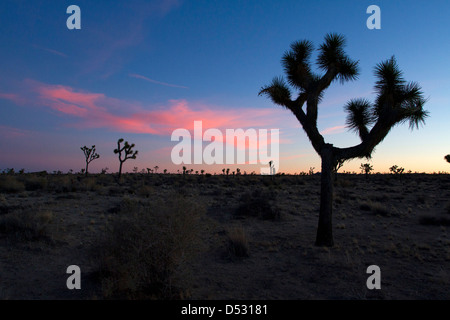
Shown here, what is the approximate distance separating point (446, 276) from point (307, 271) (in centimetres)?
308

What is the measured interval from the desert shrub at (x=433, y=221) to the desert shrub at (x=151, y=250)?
12024 millimetres

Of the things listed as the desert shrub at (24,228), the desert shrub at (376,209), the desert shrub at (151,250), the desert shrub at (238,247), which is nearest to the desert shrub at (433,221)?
the desert shrub at (376,209)

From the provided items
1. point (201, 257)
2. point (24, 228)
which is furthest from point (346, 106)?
point (24, 228)

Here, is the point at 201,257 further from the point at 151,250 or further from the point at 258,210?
the point at 258,210

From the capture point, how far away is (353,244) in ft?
29.5

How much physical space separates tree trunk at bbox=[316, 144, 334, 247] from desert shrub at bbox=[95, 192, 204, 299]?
5176 mm

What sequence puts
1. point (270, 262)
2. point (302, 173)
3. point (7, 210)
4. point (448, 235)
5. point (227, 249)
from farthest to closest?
1. point (302, 173)
2. point (7, 210)
3. point (448, 235)
4. point (227, 249)
5. point (270, 262)

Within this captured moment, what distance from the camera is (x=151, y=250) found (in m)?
4.83

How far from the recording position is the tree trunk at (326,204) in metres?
8.75

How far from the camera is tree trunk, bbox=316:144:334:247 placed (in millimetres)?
8750

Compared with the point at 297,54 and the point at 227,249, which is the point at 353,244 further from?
the point at 297,54

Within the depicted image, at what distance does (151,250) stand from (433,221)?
13.1 metres

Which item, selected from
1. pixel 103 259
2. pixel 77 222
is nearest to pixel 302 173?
pixel 77 222

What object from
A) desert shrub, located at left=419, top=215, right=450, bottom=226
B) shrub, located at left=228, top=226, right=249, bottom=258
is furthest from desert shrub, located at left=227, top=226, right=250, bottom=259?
desert shrub, located at left=419, top=215, right=450, bottom=226
